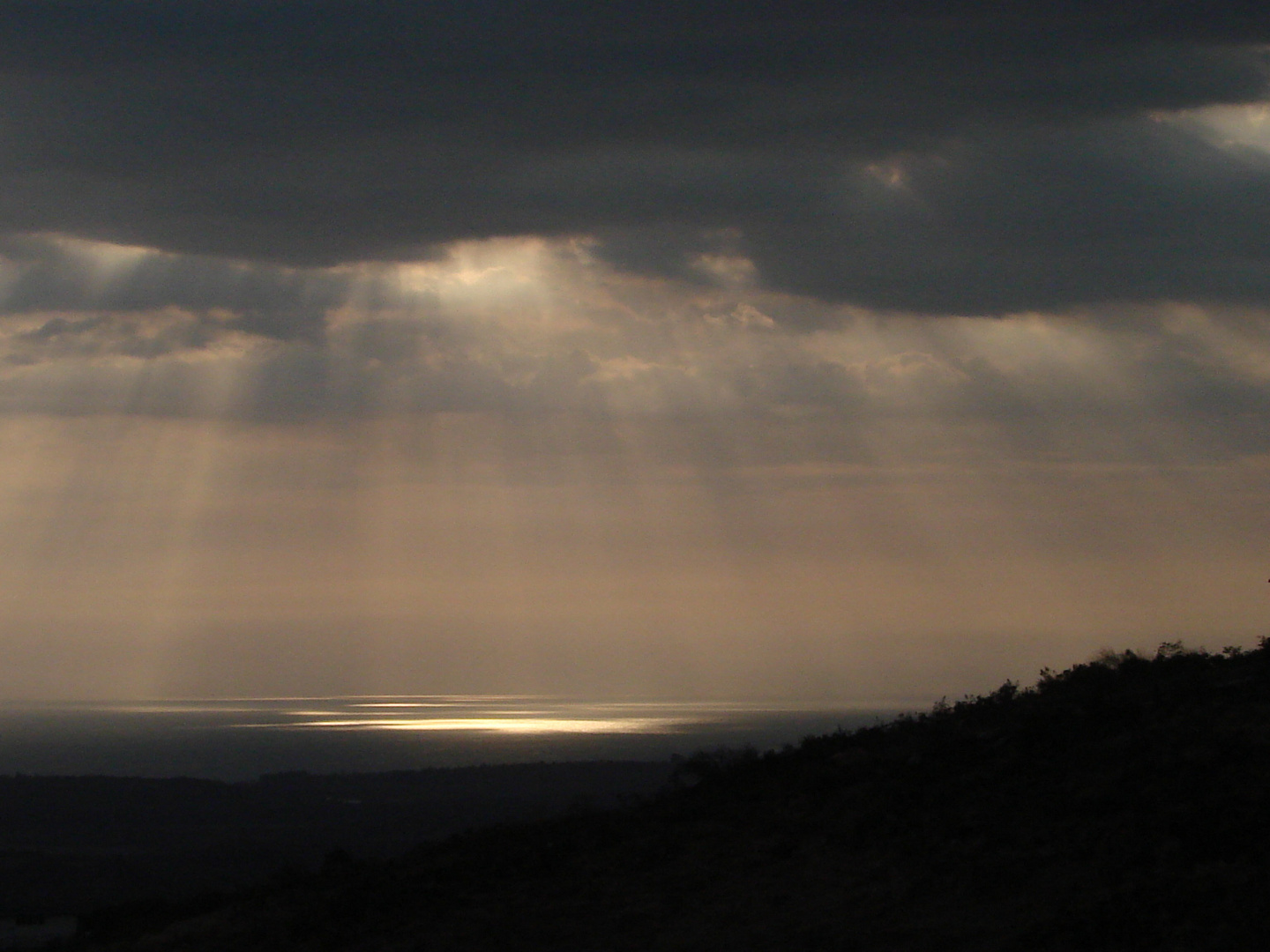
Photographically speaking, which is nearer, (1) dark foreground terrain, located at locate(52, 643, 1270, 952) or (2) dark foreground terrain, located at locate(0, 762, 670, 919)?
(1) dark foreground terrain, located at locate(52, 643, 1270, 952)

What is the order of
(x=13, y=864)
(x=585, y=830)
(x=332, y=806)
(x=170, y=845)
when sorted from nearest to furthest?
(x=585, y=830) < (x=13, y=864) < (x=170, y=845) < (x=332, y=806)

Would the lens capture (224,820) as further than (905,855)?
Answer: Yes

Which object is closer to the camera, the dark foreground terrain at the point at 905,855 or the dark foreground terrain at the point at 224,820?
the dark foreground terrain at the point at 905,855

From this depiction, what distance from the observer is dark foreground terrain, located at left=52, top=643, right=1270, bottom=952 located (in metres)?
16.6

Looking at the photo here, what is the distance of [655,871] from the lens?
21.2 meters

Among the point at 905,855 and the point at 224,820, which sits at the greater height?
the point at 905,855

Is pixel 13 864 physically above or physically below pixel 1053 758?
below

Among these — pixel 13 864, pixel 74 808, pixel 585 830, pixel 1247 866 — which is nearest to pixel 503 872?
pixel 585 830

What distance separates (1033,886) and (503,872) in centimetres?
913

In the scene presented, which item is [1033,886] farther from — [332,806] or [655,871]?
[332,806]

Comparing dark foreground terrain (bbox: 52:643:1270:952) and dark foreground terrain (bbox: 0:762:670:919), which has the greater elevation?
dark foreground terrain (bbox: 52:643:1270:952)

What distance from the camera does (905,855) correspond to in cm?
1947

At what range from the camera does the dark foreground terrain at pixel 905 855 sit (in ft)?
54.4

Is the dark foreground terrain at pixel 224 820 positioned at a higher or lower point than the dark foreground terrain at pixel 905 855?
lower
